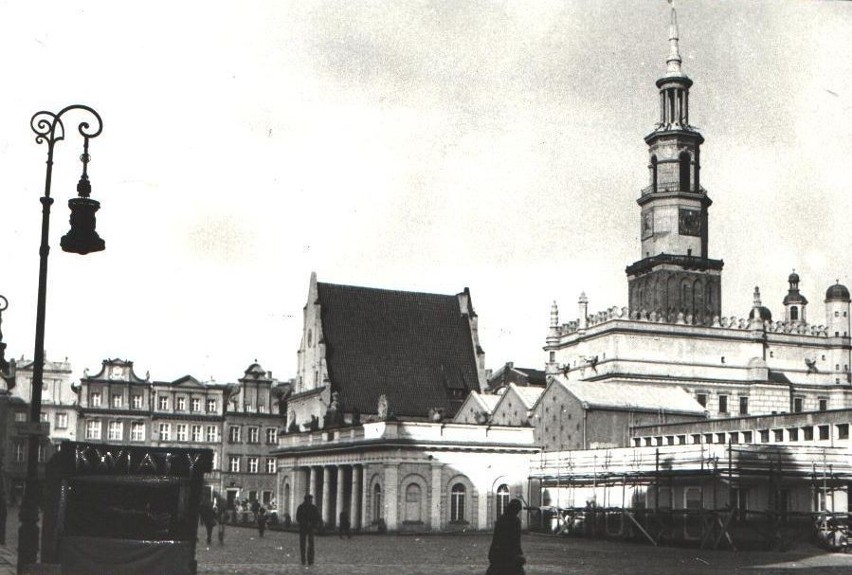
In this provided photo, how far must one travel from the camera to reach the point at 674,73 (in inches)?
3196

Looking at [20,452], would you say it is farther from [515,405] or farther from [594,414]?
[594,414]

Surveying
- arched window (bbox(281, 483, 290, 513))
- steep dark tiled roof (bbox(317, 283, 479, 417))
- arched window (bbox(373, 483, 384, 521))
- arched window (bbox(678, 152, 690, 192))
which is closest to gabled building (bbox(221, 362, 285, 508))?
arched window (bbox(281, 483, 290, 513))

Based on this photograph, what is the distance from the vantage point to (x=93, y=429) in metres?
99.7

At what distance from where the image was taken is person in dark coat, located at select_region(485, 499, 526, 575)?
1639 centimetres

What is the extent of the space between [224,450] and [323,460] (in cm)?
3363

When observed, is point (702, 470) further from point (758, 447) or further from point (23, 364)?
point (23, 364)

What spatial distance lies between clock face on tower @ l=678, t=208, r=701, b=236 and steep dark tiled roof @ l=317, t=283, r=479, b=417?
15796 millimetres

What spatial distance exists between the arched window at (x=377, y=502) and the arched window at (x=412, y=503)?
1386 mm

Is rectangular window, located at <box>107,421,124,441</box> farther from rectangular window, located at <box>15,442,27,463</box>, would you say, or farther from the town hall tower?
the town hall tower

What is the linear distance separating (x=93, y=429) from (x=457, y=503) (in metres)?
47.6

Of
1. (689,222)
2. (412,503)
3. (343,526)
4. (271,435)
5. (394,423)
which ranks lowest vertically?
(343,526)

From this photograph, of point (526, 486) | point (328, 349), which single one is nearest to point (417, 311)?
point (328, 349)

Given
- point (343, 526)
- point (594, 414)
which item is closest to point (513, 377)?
point (594, 414)

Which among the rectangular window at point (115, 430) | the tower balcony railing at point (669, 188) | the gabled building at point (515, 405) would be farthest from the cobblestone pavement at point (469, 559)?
the rectangular window at point (115, 430)
